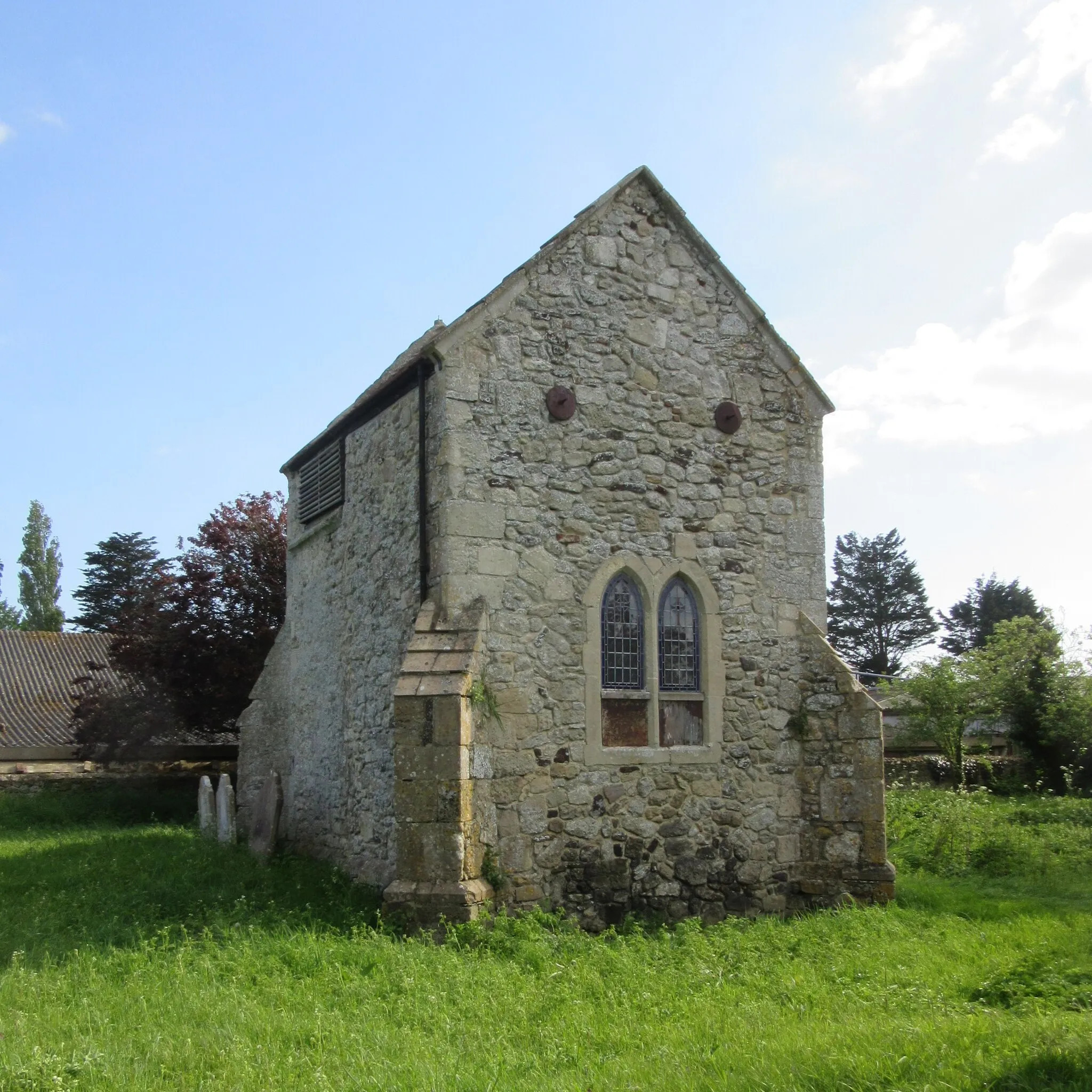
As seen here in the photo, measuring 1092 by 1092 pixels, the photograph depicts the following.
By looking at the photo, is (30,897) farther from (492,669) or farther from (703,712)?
(703,712)

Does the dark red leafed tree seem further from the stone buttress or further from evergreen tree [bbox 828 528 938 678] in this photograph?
evergreen tree [bbox 828 528 938 678]

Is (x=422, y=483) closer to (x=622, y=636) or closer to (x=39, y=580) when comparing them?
(x=622, y=636)

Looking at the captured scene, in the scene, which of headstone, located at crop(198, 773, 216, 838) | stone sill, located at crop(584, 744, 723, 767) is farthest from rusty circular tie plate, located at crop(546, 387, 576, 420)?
headstone, located at crop(198, 773, 216, 838)

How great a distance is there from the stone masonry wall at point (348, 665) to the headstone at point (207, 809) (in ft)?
3.25

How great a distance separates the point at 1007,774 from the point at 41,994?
20.5 meters

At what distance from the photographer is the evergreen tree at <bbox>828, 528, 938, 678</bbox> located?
49.6 m

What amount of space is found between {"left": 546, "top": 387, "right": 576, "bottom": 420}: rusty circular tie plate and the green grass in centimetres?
486

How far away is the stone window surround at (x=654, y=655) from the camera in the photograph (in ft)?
35.9

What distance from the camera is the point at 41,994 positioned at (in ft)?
25.3

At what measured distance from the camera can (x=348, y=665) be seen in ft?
42.7

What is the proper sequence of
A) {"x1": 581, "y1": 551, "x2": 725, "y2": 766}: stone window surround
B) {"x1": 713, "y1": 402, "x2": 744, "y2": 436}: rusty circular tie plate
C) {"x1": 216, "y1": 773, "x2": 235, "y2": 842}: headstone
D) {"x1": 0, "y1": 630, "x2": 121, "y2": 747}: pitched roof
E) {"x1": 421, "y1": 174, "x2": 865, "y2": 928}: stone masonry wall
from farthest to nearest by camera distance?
{"x1": 0, "y1": 630, "x2": 121, "y2": 747}: pitched roof, {"x1": 216, "y1": 773, "x2": 235, "y2": 842}: headstone, {"x1": 713, "y1": 402, "x2": 744, "y2": 436}: rusty circular tie plate, {"x1": 581, "y1": 551, "x2": 725, "y2": 766}: stone window surround, {"x1": 421, "y1": 174, "x2": 865, "y2": 928}: stone masonry wall

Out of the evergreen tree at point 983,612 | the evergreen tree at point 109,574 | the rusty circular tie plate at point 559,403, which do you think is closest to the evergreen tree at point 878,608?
the evergreen tree at point 983,612

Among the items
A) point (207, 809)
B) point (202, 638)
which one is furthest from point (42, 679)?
point (207, 809)

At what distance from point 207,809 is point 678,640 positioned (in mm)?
9019
